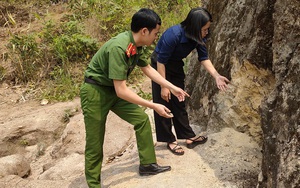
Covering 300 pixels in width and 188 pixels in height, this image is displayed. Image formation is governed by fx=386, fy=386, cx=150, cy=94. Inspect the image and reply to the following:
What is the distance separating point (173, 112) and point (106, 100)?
864mm

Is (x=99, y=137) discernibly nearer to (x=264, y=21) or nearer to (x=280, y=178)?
(x=280, y=178)

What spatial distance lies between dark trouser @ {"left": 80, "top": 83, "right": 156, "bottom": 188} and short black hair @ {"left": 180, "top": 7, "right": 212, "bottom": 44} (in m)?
0.83

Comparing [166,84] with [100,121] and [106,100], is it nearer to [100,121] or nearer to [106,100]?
[106,100]

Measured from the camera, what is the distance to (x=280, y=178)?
8.64 feet

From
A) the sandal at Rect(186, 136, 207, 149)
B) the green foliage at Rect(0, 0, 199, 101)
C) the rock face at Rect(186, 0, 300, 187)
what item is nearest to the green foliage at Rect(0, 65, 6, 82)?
the green foliage at Rect(0, 0, 199, 101)

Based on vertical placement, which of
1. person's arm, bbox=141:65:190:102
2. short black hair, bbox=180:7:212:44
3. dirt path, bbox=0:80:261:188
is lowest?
dirt path, bbox=0:80:261:188

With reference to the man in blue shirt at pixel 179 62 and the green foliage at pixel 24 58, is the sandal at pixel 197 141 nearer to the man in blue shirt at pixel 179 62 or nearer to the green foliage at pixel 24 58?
the man in blue shirt at pixel 179 62

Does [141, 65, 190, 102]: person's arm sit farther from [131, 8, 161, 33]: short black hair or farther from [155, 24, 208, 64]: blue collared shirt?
[131, 8, 161, 33]: short black hair

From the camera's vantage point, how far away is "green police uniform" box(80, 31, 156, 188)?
122 inches

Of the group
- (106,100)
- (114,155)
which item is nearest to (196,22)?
(106,100)

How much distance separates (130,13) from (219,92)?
5.28m

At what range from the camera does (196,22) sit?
3.40 meters

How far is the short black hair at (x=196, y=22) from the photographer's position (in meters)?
3.38

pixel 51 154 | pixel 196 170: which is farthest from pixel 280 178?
pixel 51 154
